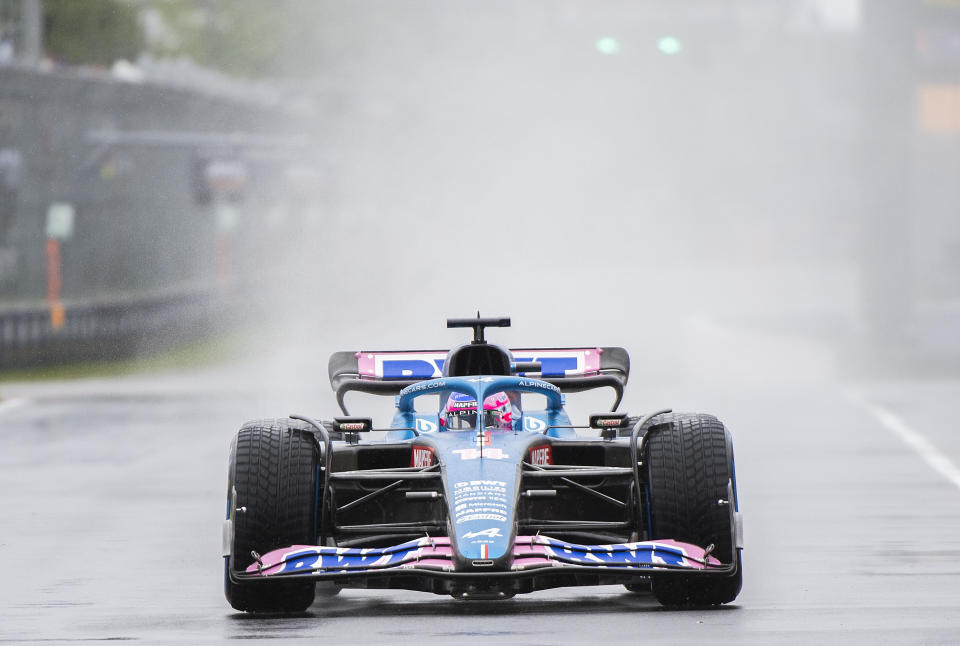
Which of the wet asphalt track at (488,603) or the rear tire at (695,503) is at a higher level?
the rear tire at (695,503)

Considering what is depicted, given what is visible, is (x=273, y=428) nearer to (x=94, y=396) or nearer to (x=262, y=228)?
(x=94, y=396)

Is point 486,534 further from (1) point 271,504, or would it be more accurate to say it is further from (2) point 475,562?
(1) point 271,504

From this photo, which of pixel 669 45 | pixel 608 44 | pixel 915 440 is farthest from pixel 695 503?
pixel 669 45

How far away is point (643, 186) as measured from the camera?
12838cm

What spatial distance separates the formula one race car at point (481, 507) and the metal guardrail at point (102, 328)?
925 inches

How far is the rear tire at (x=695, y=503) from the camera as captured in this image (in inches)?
385

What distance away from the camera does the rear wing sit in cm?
1259

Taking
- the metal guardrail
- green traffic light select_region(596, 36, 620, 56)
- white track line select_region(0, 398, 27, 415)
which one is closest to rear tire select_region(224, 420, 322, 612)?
white track line select_region(0, 398, 27, 415)

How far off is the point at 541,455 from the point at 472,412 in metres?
0.42

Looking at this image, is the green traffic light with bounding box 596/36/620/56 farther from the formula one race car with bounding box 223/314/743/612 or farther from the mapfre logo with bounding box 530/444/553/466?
the mapfre logo with bounding box 530/444/553/466

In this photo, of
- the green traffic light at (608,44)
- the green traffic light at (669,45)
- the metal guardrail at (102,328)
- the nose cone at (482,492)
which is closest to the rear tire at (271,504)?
the nose cone at (482,492)

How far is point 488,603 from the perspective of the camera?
404 inches

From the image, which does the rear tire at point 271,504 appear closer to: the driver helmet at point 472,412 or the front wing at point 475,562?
the front wing at point 475,562

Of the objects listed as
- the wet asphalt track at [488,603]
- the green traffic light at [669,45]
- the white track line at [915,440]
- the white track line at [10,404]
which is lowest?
the white track line at [915,440]
